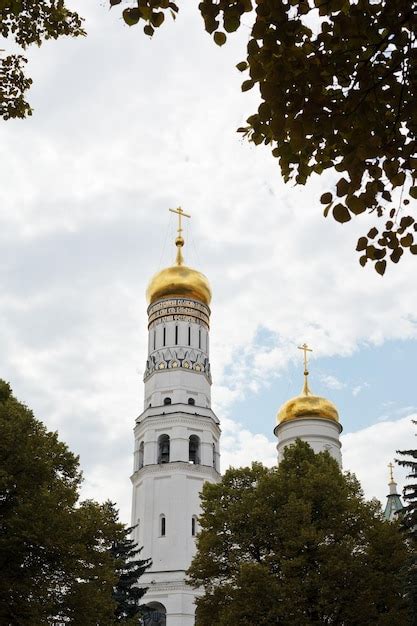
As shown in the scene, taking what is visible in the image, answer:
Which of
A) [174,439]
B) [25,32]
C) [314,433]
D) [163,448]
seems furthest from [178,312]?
[25,32]

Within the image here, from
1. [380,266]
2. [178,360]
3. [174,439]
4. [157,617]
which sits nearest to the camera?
[380,266]

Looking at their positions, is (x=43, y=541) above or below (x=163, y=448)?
below

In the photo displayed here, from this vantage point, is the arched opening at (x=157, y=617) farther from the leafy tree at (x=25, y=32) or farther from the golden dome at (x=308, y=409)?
the leafy tree at (x=25, y=32)

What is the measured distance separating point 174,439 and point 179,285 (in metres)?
9.31

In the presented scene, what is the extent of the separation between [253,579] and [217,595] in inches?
72.4

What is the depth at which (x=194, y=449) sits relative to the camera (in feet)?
145

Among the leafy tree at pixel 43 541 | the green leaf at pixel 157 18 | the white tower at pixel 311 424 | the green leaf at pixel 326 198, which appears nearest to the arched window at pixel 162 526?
the white tower at pixel 311 424

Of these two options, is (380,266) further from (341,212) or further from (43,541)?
(43,541)

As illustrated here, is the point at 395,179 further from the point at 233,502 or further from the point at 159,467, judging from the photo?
the point at 159,467

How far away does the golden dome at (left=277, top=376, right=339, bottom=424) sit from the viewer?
45.4m

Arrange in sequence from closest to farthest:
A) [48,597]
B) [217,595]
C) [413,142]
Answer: [413,142] → [48,597] → [217,595]

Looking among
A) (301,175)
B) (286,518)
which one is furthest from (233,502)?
(301,175)

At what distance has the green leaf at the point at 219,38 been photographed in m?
5.12

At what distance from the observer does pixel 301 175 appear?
5617 millimetres
